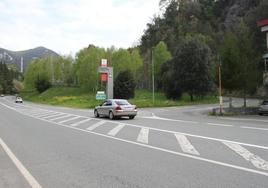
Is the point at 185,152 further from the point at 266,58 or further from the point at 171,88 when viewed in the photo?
the point at 171,88

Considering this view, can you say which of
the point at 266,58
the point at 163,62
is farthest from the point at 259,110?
the point at 163,62

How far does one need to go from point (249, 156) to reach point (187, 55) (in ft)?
182

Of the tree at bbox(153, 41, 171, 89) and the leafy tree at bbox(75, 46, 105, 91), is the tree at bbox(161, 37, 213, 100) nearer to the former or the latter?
the tree at bbox(153, 41, 171, 89)

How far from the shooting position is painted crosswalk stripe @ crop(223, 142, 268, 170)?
8703 millimetres

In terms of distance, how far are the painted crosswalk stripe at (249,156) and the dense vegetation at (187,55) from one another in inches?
913

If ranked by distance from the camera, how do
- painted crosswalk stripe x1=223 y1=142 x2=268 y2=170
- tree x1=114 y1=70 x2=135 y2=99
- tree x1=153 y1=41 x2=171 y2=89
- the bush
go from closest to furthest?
painted crosswalk stripe x1=223 y1=142 x2=268 y2=170 → tree x1=114 y1=70 x2=135 y2=99 → tree x1=153 y1=41 x2=171 y2=89 → the bush

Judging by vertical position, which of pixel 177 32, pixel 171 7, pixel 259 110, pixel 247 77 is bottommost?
pixel 259 110

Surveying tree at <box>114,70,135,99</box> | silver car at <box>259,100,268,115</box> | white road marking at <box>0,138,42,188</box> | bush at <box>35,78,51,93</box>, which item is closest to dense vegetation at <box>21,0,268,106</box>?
bush at <box>35,78,51,93</box>

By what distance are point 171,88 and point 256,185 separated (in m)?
61.0

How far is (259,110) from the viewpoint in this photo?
33.2 m

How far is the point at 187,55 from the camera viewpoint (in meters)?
64.5

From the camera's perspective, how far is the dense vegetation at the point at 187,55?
34625 mm

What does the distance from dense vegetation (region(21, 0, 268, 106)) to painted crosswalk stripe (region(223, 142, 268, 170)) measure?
2318 centimetres

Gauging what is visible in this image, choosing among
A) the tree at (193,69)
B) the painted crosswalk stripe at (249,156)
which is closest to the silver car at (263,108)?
the painted crosswalk stripe at (249,156)
